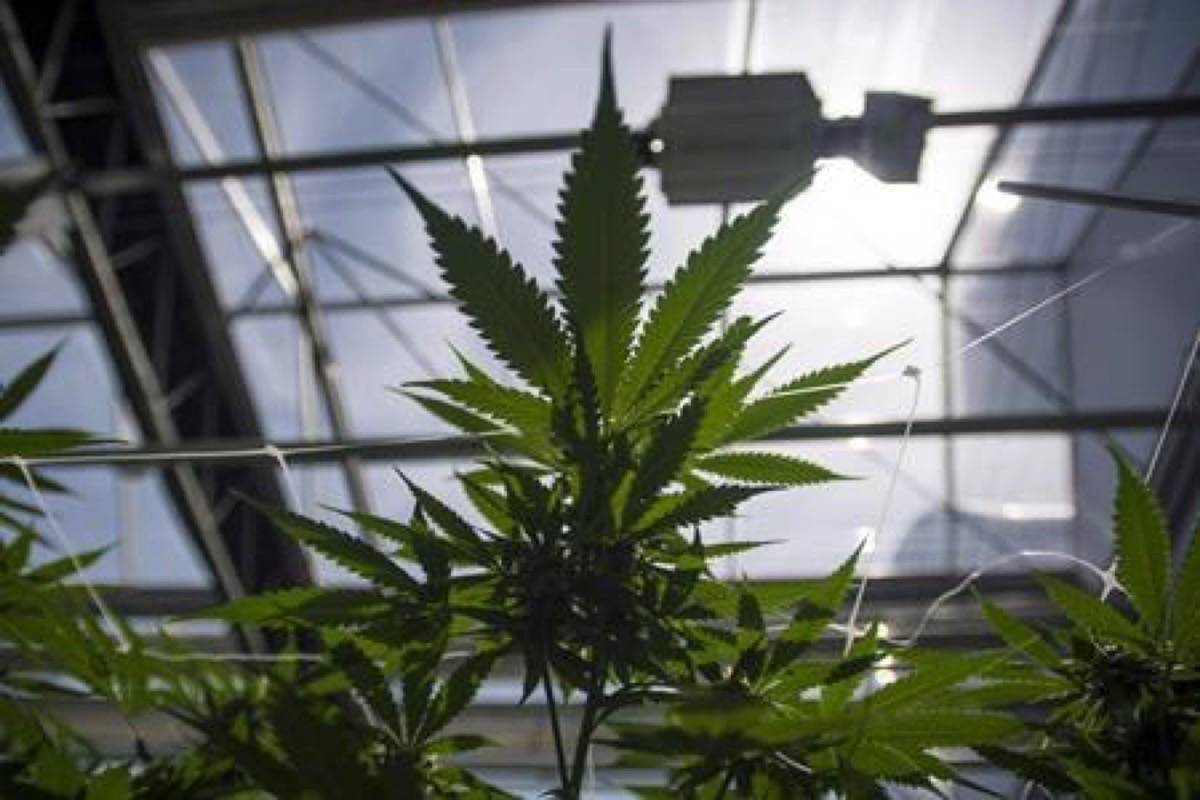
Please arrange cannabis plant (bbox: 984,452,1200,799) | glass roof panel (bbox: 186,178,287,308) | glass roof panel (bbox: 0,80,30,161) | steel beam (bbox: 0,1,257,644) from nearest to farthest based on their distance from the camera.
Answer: cannabis plant (bbox: 984,452,1200,799), steel beam (bbox: 0,1,257,644), glass roof panel (bbox: 0,80,30,161), glass roof panel (bbox: 186,178,287,308)

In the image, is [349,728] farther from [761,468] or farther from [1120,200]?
[1120,200]

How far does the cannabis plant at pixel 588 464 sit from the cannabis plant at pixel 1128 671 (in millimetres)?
265

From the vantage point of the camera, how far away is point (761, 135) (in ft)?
8.64

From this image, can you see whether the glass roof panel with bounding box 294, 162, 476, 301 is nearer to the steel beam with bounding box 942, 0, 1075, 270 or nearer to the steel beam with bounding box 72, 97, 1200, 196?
the steel beam with bounding box 72, 97, 1200, 196

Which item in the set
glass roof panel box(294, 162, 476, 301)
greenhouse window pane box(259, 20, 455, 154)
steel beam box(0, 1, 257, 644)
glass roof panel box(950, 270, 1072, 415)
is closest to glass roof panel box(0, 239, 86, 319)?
steel beam box(0, 1, 257, 644)

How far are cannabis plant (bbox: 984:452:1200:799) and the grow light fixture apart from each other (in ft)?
5.74

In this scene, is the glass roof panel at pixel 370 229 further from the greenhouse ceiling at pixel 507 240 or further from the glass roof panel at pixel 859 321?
the glass roof panel at pixel 859 321

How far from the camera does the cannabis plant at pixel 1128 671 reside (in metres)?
0.78

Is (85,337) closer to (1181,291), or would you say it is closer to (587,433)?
(1181,291)

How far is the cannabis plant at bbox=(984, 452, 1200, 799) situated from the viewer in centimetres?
78

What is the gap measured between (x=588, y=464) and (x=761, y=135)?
2.10m

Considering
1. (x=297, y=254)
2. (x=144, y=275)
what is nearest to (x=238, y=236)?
(x=297, y=254)

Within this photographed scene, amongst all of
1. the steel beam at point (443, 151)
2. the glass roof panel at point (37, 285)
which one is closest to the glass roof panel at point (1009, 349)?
the steel beam at point (443, 151)

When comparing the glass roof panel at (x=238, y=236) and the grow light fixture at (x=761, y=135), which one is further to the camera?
the glass roof panel at (x=238, y=236)
